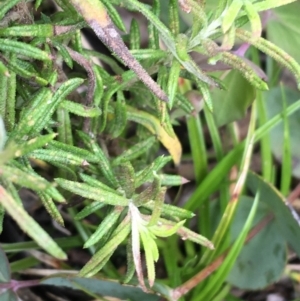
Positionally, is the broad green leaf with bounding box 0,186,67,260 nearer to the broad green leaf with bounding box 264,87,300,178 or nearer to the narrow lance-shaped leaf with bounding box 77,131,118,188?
the narrow lance-shaped leaf with bounding box 77,131,118,188

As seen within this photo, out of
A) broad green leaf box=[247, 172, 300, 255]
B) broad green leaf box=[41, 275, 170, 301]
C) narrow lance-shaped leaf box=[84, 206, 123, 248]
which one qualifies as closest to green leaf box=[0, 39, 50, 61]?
narrow lance-shaped leaf box=[84, 206, 123, 248]

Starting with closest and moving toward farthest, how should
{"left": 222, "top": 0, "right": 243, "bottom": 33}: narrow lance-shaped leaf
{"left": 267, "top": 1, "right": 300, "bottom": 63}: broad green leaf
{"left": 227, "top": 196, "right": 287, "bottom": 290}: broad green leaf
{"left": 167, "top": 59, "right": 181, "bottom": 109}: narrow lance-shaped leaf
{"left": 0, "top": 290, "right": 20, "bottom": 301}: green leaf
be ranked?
1. {"left": 222, "top": 0, "right": 243, "bottom": 33}: narrow lance-shaped leaf
2. {"left": 167, "top": 59, "right": 181, "bottom": 109}: narrow lance-shaped leaf
3. {"left": 0, "top": 290, "right": 20, "bottom": 301}: green leaf
4. {"left": 267, "top": 1, "right": 300, "bottom": 63}: broad green leaf
5. {"left": 227, "top": 196, "right": 287, "bottom": 290}: broad green leaf

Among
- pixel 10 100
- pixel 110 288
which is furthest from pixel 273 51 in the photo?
pixel 110 288

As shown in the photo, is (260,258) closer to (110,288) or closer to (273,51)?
(110,288)

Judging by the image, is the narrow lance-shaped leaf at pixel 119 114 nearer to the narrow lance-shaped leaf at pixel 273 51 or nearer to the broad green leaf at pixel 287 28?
the narrow lance-shaped leaf at pixel 273 51

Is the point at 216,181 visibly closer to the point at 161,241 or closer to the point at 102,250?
the point at 161,241

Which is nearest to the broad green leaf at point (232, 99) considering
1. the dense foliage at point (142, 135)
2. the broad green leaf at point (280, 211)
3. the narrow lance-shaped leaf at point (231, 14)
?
the dense foliage at point (142, 135)
